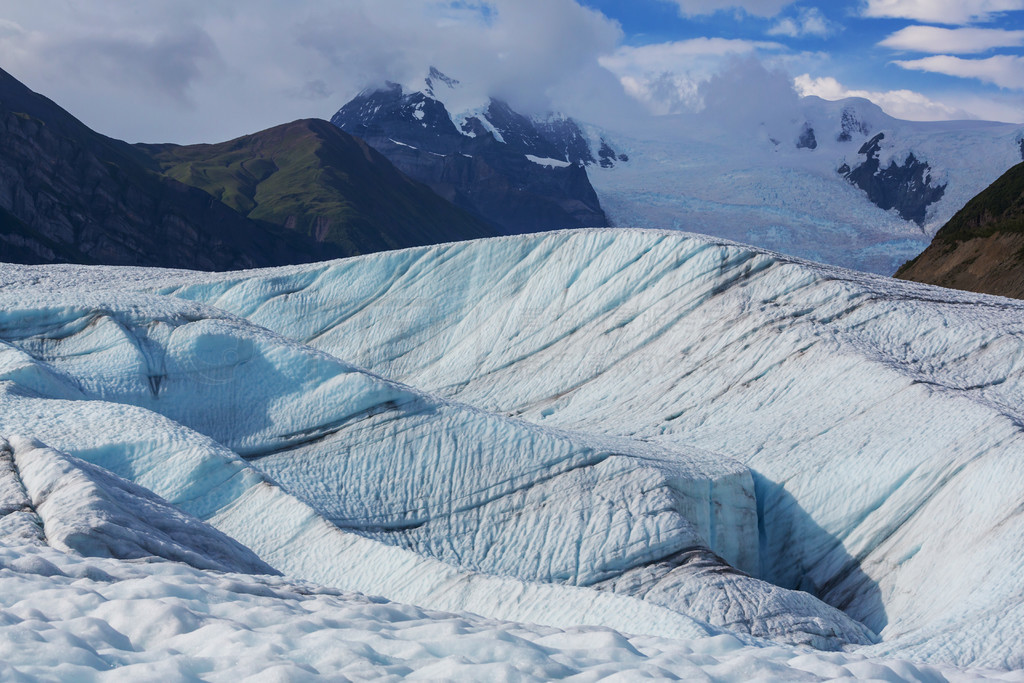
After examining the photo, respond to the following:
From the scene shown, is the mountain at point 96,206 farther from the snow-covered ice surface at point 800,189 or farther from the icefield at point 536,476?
the icefield at point 536,476

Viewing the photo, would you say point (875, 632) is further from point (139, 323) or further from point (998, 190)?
point (998, 190)

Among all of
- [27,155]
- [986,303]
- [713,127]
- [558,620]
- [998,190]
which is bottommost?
[558,620]

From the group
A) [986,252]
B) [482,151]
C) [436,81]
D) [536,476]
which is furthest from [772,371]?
[436,81]

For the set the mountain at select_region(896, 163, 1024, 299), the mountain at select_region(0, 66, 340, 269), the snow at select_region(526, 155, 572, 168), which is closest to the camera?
the mountain at select_region(896, 163, 1024, 299)

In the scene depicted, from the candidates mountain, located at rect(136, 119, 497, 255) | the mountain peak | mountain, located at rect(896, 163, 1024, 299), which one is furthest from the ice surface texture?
the mountain peak

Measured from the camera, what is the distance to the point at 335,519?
9711mm

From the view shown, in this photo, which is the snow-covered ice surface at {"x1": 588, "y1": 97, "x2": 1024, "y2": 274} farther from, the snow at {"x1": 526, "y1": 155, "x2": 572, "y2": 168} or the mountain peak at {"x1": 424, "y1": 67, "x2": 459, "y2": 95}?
the mountain peak at {"x1": 424, "y1": 67, "x2": 459, "y2": 95}

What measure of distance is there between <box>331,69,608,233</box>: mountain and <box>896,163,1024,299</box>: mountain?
6972 cm

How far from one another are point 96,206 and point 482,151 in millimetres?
66580

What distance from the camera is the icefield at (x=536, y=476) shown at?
4578 mm

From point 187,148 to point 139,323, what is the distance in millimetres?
125662

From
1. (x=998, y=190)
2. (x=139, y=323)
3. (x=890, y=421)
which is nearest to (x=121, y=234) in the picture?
(x=998, y=190)

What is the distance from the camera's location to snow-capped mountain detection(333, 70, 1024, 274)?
235ft

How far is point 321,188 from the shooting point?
112500 millimetres
